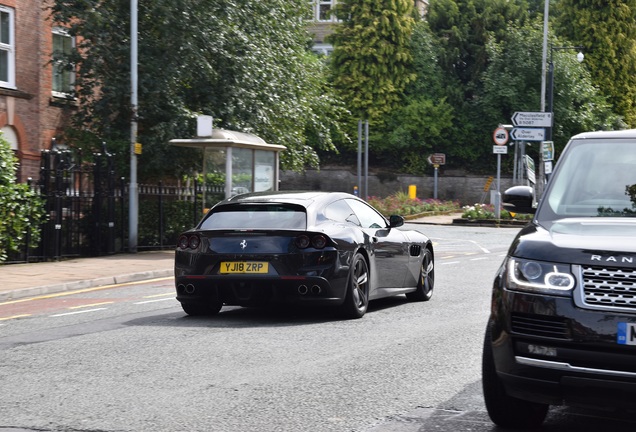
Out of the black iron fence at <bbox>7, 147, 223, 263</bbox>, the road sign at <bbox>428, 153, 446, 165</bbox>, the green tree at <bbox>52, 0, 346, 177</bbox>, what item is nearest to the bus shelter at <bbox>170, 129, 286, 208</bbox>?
the black iron fence at <bbox>7, 147, 223, 263</bbox>

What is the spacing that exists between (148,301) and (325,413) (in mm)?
7475

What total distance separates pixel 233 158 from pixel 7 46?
25.5ft

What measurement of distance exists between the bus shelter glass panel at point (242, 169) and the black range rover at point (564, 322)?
1647cm

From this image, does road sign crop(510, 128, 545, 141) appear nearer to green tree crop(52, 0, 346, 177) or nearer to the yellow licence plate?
green tree crop(52, 0, 346, 177)

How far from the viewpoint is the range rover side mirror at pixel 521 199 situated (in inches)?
279

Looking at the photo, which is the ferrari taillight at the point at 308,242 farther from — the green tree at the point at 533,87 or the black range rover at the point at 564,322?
the green tree at the point at 533,87

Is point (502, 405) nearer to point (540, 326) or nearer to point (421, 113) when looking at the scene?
point (540, 326)

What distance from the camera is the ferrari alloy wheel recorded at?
11.2 m

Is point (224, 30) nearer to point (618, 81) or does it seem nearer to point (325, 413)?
point (325, 413)

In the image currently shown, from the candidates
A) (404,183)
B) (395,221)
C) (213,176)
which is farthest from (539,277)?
(404,183)

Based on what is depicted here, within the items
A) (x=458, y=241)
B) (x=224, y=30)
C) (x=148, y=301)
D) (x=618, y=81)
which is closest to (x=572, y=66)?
(x=618, y=81)

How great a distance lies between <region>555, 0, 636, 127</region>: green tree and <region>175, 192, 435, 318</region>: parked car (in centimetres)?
4856

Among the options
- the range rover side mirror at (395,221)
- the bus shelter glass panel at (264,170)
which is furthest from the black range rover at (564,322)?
the bus shelter glass panel at (264,170)

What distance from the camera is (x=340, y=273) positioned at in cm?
1095
